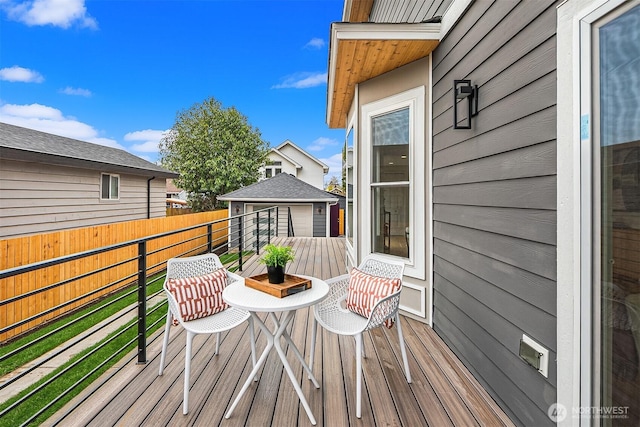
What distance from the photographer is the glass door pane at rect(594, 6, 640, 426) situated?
3.67ft

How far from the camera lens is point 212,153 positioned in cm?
1803

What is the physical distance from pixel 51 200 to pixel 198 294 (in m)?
7.16

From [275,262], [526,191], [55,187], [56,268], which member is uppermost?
[55,187]

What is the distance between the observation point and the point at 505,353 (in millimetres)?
1833

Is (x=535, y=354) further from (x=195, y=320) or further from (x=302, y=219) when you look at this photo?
(x=302, y=219)

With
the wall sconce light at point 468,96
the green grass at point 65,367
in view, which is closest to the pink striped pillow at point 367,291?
the wall sconce light at point 468,96

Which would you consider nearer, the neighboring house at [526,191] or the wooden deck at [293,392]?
the neighboring house at [526,191]

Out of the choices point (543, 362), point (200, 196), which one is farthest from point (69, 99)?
point (543, 362)

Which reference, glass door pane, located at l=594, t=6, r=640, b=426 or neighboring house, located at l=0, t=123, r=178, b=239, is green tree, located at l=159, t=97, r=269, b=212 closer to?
neighboring house, located at l=0, t=123, r=178, b=239

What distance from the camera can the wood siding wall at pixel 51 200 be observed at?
236 inches

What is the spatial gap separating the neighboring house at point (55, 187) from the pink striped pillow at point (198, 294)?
622cm

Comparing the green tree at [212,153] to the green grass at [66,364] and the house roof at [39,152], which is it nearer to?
the house roof at [39,152]

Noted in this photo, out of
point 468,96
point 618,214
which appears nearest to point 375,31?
point 468,96

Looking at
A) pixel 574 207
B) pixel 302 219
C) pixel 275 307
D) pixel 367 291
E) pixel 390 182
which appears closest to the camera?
pixel 574 207
